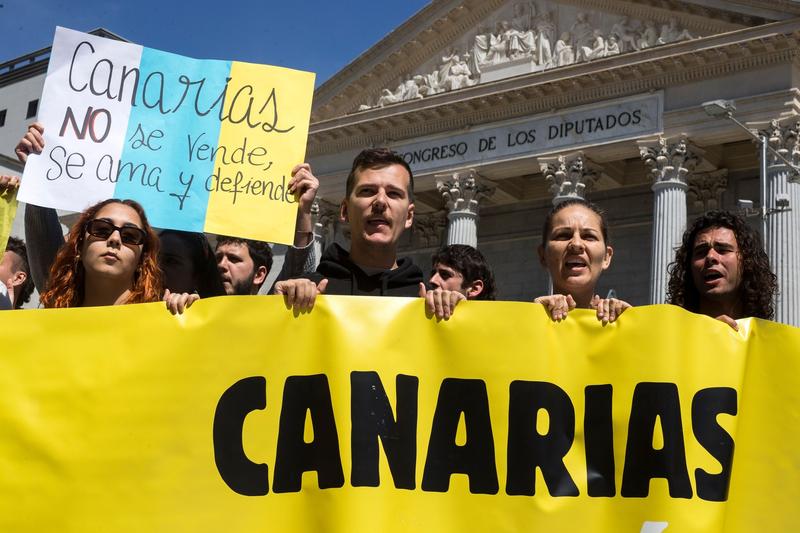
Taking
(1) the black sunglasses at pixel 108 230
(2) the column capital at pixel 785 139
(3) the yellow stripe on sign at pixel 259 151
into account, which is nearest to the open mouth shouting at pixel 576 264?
(3) the yellow stripe on sign at pixel 259 151

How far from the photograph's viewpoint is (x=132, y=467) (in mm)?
3410

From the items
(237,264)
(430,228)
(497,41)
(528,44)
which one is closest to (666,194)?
(528,44)

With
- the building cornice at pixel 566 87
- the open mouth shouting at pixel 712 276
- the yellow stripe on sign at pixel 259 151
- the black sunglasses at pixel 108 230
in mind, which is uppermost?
the building cornice at pixel 566 87

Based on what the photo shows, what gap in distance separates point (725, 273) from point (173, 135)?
8.38 feet

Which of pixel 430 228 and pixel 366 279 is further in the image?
pixel 430 228

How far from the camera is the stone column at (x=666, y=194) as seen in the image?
2411 cm

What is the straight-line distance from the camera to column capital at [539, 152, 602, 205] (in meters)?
26.7

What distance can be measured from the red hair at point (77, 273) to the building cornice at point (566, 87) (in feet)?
72.5

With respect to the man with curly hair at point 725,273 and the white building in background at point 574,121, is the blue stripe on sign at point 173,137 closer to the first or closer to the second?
the man with curly hair at point 725,273

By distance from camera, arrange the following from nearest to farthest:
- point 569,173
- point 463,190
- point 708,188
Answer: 1. point 569,173
2. point 708,188
3. point 463,190

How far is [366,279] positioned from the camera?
416 cm

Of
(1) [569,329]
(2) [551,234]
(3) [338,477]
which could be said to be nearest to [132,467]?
(3) [338,477]

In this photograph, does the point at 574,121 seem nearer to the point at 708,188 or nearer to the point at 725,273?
the point at 708,188

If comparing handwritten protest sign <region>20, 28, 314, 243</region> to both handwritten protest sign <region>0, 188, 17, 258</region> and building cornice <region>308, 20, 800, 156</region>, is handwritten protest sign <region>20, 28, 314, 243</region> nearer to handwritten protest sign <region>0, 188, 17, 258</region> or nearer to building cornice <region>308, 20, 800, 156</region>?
handwritten protest sign <region>0, 188, 17, 258</region>
